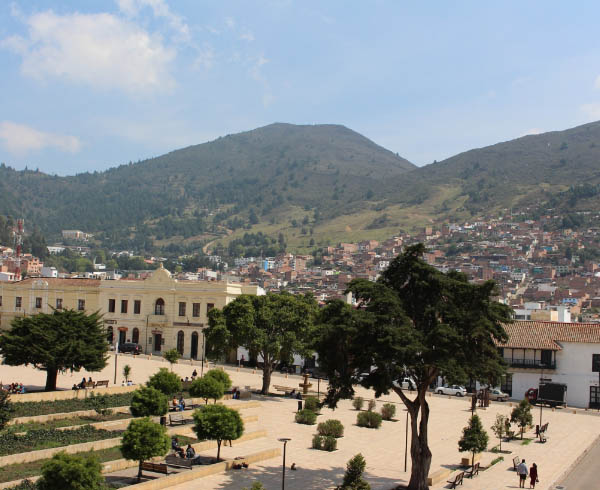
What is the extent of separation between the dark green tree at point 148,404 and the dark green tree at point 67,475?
29.1 ft

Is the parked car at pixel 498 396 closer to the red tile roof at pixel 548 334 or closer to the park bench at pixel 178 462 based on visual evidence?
the red tile roof at pixel 548 334

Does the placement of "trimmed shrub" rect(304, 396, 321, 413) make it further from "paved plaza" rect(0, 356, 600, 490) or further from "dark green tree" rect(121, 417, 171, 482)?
"dark green tree" rect(121, 417, 171, 482)

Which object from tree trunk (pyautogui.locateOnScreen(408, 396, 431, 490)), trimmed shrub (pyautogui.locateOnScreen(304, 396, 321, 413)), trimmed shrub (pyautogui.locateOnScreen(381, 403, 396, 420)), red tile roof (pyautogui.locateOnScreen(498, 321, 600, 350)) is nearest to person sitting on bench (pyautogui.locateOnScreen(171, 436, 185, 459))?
tree trunk (pyautogui.locateOnScreen(408, 396, 431, 490))

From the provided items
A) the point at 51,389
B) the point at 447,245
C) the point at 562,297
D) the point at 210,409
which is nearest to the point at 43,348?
the point at 51,389

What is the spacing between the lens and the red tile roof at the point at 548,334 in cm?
4516

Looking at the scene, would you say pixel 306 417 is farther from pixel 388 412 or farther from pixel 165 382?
pixel 165 382

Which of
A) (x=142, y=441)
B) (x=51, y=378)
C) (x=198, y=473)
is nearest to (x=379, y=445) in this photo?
(x=198, y=473)

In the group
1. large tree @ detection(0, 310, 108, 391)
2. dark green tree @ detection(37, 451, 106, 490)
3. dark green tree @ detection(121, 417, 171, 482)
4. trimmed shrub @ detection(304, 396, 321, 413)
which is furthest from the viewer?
trimmed shrub @ detection(304, 396, 321, 413)

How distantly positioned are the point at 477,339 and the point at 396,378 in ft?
8.49

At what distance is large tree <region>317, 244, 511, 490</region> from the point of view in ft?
65.2

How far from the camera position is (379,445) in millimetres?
27734

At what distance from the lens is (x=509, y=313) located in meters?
21.7

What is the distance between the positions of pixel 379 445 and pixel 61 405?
12671 millimetres

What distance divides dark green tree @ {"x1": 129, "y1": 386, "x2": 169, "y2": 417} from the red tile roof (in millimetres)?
26795
